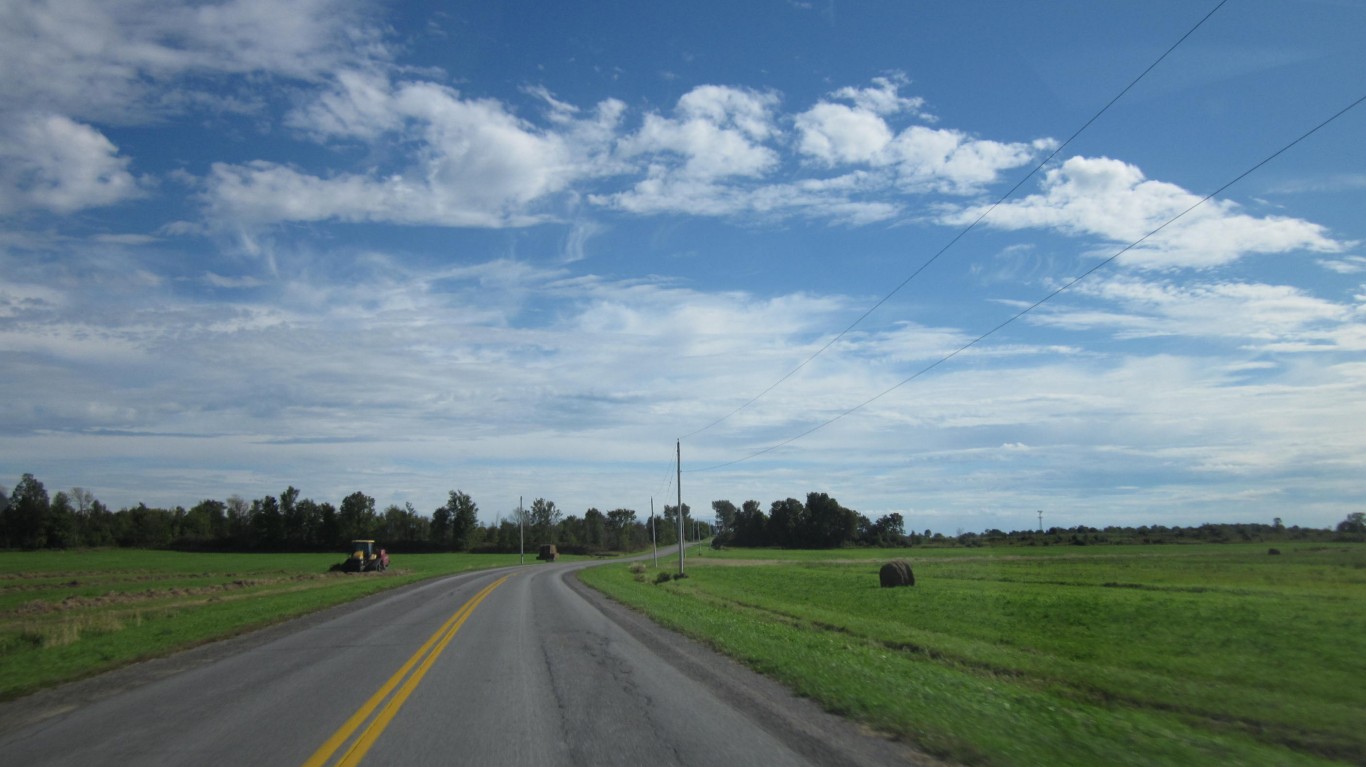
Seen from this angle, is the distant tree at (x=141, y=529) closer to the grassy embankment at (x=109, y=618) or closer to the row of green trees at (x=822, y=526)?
the grassy embankment at (x=109, y=618)

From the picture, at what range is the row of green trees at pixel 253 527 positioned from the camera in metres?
117

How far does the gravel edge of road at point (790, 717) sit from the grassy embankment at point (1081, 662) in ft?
1.01

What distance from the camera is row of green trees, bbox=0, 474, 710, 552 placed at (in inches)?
4601

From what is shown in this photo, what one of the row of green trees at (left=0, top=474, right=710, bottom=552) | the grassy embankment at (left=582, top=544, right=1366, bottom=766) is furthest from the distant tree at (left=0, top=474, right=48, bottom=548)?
the grassy embankment at (left=582, top=544, right=1366, bottom=766)

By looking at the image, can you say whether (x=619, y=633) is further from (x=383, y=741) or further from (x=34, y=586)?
(x=34, y=586)

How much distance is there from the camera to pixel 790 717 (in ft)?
28.7

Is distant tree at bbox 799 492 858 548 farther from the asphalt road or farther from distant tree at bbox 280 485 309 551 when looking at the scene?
the asphalt road

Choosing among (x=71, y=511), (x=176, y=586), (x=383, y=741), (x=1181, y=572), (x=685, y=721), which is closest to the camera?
(x=383, y=741)

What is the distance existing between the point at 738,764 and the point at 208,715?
6.20 metres

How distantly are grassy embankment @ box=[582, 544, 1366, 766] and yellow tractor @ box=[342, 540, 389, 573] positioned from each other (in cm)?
4497

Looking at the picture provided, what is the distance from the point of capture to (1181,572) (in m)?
42.9

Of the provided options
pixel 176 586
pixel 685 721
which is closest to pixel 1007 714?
pixel 685 721

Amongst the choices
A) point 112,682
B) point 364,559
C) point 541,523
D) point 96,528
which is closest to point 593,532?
point 541,523

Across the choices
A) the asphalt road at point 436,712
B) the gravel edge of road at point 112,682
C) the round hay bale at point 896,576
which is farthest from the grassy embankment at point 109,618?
the round hay bale at point 896,576
